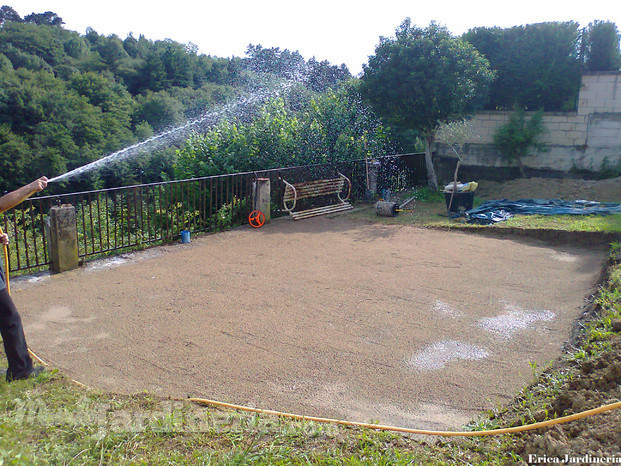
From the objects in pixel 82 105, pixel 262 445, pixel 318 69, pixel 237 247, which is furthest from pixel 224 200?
pixel 82 105

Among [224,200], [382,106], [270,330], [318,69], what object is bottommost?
[270,330]

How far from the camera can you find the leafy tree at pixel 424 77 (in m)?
13.0

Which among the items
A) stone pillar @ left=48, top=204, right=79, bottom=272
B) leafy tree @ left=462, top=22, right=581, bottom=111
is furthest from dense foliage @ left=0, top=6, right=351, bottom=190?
stone pillar @ left=48, top=204, right=79, bottom=272

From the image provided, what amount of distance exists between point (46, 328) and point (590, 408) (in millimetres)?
4931

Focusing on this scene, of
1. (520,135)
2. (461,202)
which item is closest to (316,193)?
(461,202)

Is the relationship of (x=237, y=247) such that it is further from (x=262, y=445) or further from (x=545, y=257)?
(x=262, y=445)

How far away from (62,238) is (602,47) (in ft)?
50.2

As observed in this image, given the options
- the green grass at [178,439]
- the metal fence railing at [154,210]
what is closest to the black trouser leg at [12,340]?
the green grass at [178,439]

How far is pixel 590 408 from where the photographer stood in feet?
10.4

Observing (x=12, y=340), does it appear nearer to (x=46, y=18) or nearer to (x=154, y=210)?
(x=154, y=210)

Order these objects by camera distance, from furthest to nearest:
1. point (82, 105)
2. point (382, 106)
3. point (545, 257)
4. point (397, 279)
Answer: point (82, 105) < point (382, 106) < point (545, 257) < point (397, 279)

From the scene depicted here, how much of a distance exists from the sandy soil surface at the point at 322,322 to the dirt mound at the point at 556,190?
16.0 ft

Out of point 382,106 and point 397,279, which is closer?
point 397,279

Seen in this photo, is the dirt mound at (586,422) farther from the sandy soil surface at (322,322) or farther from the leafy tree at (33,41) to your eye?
the leafy tree at (33,41)
